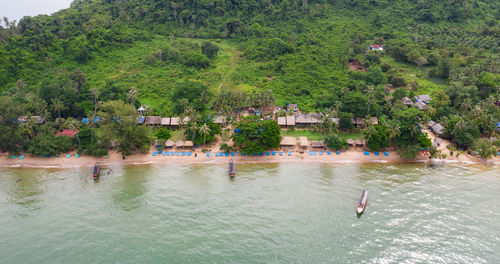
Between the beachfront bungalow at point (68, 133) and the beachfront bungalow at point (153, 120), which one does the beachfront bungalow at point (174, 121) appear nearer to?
the beachfront bungalow at point (153, 120)

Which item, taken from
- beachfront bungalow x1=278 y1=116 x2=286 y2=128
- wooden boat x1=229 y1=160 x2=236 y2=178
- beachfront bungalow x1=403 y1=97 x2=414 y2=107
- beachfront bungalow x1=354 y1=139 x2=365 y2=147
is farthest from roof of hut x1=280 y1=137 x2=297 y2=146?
beachfront bungalow x1=403 y1=97 x2=414 y2=107

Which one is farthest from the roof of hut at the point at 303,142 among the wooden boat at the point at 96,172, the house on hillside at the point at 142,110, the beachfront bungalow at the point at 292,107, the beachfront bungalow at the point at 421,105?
the wooden boat at the point at 96,172

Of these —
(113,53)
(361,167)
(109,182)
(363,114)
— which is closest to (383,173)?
(361,167)

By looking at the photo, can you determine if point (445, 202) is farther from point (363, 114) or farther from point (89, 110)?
point (89, 110)

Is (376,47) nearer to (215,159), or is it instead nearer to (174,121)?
(215,159)

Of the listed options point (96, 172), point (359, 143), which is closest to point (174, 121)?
point (96, 172)
